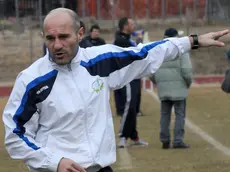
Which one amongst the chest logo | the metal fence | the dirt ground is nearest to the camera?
the chest logo

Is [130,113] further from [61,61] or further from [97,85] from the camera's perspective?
[61,61]

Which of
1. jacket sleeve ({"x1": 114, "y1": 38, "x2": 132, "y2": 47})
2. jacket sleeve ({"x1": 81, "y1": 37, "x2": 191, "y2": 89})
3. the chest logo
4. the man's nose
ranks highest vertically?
the man's nose

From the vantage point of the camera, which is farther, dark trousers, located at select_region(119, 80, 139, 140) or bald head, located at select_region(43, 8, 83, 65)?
dark trousers, located at select_region(119, 80, 139, 140)

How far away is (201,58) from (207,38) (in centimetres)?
2237

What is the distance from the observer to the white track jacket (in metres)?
4.45

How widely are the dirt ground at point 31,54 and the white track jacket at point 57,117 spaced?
21209 millimetres

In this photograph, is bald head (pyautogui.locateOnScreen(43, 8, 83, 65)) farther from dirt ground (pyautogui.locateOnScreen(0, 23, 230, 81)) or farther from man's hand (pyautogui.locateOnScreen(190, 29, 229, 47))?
dirt ground (pyautogui.locateOnScreen(0, 23, 230, 81))

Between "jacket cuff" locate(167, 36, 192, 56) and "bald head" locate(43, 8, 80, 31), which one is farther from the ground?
"bald head" locate(43, 8, 80, 31)

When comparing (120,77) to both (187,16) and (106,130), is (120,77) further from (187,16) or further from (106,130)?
(187,16)

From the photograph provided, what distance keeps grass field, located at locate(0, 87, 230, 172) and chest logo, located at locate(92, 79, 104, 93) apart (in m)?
5.64

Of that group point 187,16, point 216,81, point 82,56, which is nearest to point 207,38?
point 82,56

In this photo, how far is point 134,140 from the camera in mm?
12398

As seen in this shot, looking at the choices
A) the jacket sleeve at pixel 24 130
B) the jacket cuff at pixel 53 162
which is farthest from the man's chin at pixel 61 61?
the jacket cuff at pixel 53 162

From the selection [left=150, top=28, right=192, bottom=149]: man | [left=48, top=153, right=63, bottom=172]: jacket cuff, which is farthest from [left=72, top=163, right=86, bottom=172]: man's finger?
[left=150, top=28, right=192, bottom=149]: man
